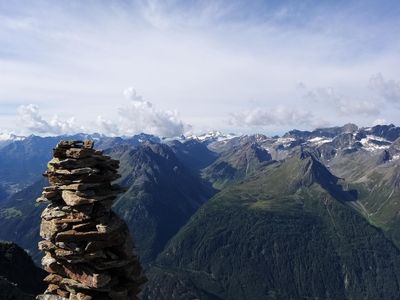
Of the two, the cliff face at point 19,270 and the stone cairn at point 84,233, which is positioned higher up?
the stone cairn at point 84,233

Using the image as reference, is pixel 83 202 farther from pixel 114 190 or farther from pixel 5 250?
pixel 5 250

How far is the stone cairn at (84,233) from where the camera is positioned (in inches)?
1256

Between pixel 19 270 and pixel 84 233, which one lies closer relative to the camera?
pixel 84 233

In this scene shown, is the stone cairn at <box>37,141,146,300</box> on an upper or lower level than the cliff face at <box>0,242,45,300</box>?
upper

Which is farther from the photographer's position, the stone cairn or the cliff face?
the cliff face

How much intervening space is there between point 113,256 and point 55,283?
5.10 m

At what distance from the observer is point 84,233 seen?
31.6 metres

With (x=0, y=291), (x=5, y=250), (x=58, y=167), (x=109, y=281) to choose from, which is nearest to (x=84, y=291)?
(x=109, y=281)

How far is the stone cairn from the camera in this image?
31.9m

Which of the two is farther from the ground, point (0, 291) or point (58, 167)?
point (58, 167)

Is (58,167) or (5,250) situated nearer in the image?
(58,167)

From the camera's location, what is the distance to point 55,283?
1336 inches

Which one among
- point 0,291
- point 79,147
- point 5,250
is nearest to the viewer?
point 79,147

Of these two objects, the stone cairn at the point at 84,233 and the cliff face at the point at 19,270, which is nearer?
the stone cairn at the point at 84,233
